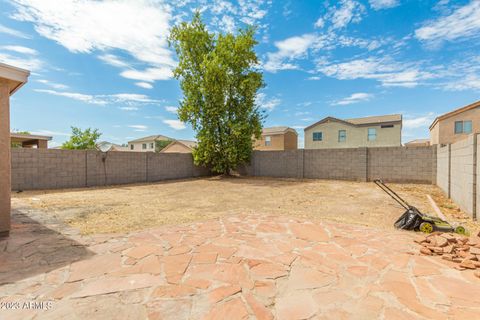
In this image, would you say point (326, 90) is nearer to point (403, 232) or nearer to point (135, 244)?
point (403, 232)

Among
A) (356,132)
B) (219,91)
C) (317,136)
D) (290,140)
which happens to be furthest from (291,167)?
(290,140)

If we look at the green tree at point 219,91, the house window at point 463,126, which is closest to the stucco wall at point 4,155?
the green tree at point 219,91

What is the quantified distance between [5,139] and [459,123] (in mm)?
30660

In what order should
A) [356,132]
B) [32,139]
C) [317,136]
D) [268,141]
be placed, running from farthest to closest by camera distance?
[268,141] < [317,136] < [356,132] < [32,139]

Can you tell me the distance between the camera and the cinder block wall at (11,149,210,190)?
8969 mm

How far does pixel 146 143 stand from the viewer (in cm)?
4038

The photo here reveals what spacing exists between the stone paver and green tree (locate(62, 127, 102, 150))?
81.5 ft

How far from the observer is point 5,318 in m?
1.73

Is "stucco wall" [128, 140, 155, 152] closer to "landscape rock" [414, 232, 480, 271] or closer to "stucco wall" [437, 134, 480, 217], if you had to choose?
"stucco wall" [437, 134, 480, 217]

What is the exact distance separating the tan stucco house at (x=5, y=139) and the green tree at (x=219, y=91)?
36.1ft

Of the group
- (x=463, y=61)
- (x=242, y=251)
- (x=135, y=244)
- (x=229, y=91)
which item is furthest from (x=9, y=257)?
(x=463, y=61)

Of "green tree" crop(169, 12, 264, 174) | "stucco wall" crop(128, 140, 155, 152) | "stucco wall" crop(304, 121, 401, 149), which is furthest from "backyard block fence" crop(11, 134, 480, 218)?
"stucco wall" crop(128, 140, 155, 152)

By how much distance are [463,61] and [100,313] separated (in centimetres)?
1535

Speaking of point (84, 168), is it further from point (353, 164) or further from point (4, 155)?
point (353, 164)
